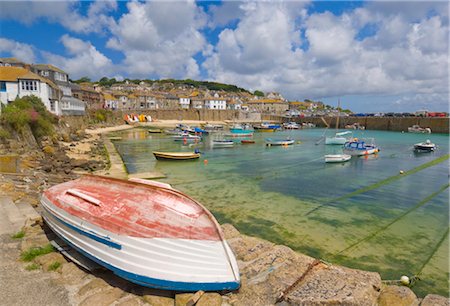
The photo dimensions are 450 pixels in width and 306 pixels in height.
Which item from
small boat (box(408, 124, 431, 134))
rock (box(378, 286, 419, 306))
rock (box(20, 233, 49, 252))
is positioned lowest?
rock (box(378, 286, 419, 306))

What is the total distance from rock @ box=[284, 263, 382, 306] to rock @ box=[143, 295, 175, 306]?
2162 mm

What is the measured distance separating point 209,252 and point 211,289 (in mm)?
663

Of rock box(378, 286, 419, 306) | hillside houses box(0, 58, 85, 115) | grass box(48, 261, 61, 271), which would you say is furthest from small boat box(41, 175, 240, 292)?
hillside houses box(0, 58, 85, 115)

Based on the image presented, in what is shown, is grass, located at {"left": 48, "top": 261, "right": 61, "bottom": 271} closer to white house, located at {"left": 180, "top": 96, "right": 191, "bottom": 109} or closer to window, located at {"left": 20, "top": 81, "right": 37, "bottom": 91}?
window, located at {"left": 20, "top": 81, "right": 37, "bottom": 91}

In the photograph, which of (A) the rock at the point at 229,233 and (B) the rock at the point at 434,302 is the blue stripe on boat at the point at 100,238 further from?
(B) the rock at the point at 434,302

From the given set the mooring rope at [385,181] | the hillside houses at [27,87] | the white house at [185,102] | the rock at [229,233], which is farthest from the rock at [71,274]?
the white house at [185,102]

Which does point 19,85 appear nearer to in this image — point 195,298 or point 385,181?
point 195,298

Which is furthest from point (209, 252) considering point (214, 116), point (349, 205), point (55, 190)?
point (214, 116)

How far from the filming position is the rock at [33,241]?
671cm

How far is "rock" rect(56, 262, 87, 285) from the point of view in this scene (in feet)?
18.3

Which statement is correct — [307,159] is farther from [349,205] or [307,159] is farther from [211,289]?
[211,289]

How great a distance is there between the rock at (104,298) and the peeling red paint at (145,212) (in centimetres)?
116

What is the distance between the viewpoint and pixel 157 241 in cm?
510

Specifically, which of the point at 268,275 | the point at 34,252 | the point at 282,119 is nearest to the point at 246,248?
the point at 268,275
